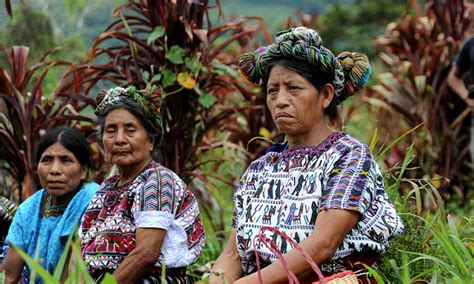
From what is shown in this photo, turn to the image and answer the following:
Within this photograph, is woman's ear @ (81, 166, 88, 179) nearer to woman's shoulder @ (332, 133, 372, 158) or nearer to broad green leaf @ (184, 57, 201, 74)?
broad green leaf @ (184, 57, 201, 74)

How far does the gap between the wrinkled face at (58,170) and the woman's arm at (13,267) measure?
337mm

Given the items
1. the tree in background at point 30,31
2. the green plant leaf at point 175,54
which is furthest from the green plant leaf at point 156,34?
the tree in background at point 30,31

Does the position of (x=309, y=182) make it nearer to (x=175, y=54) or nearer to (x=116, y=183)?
(x=116, y=183)

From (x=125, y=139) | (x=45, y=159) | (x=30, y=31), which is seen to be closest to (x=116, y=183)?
(x=125, y=139)

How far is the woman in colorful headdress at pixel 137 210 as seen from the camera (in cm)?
326

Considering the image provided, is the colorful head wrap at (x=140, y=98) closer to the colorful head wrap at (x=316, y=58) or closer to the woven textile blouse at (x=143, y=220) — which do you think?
the woven textile blouse at (x=143, y=220)

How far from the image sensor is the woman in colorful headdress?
3262mm

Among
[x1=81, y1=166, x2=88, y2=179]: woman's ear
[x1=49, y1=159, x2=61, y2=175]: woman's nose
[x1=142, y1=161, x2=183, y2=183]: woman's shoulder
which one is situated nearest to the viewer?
[x1=142, y1=161, x2=183, y2=183]: woman's shoulder

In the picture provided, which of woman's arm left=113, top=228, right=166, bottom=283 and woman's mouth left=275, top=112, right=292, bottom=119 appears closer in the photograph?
woman's mouth left=275, top=112, right=292, bottom=119

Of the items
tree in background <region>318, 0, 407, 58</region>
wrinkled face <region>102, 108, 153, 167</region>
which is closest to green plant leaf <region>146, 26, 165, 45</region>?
wrinkled face <region>102, 108, 153, 167</region>

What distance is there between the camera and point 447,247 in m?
2.83

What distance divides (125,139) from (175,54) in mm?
1111

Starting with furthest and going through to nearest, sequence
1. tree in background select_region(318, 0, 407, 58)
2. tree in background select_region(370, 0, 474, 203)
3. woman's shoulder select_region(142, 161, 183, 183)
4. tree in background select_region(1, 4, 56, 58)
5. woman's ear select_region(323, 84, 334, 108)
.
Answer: tree in background select_region(318, 0, 407, 58) → tree in background select_region(1, 4, 56, 58) → tree in background select_region(370, 0, 474, 203) → woman's shoulder select_region(142, 161, 183, 183) → woman's ear select_region(323, 84, 334, 108)

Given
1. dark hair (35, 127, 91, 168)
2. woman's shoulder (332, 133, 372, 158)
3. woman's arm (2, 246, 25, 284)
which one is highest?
dark hair (35, 127, 91, 168)
